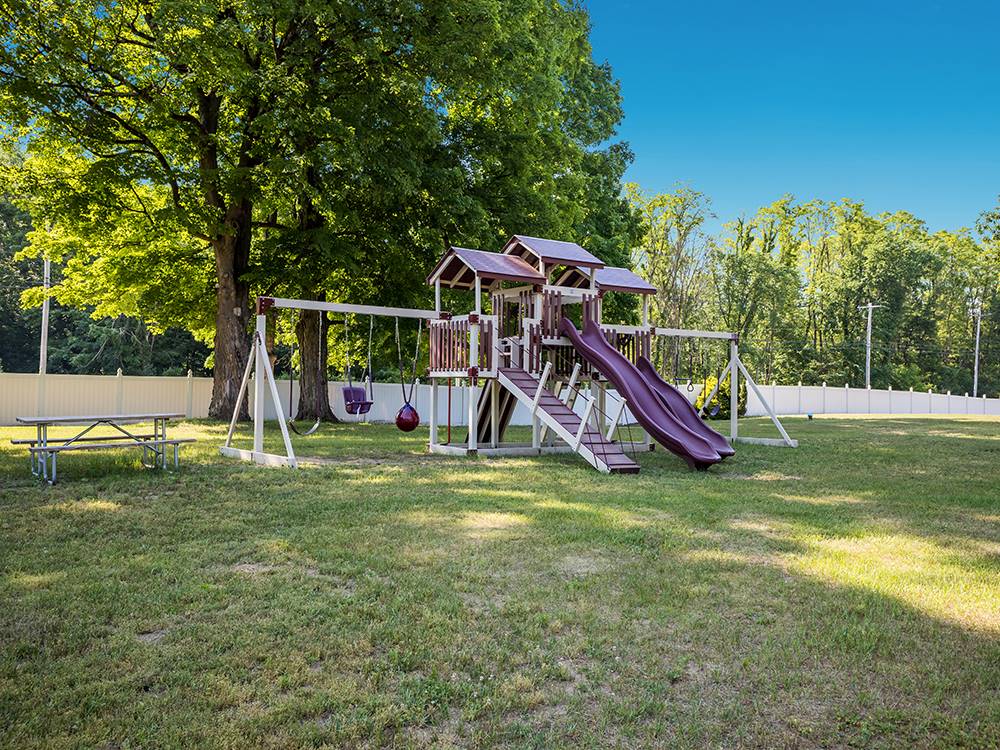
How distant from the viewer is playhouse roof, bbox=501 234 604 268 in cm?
1291

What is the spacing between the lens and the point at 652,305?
Result: 139 ft

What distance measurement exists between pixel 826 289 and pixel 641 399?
43.9m

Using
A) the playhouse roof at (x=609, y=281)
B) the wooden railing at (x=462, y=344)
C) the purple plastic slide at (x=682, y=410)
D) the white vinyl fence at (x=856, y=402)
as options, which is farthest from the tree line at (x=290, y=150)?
the white vinyl fence at (x=856, y=402)

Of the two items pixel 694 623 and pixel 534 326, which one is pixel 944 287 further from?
pixel 694 623

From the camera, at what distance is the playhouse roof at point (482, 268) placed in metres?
12.3

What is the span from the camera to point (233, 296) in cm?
1720

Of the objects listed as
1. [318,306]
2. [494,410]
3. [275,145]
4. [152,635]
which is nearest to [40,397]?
[275,145]

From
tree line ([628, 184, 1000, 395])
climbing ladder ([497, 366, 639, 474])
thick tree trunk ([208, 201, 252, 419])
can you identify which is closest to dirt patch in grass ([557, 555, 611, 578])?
climbing ladder ([497, 366, 639, 474])

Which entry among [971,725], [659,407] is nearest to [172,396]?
[659,407]

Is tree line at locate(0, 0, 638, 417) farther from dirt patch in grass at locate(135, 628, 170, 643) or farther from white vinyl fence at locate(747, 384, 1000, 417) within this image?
white vinyl fence at locate(747, 384, 1000, 417)

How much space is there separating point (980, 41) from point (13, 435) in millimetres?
35406

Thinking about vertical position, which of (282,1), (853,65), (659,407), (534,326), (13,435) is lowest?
(13,435)

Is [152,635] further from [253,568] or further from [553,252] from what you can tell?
[553,252]

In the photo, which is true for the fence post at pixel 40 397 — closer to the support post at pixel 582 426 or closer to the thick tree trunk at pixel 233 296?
the thick tree trunk at pixel 233 296
